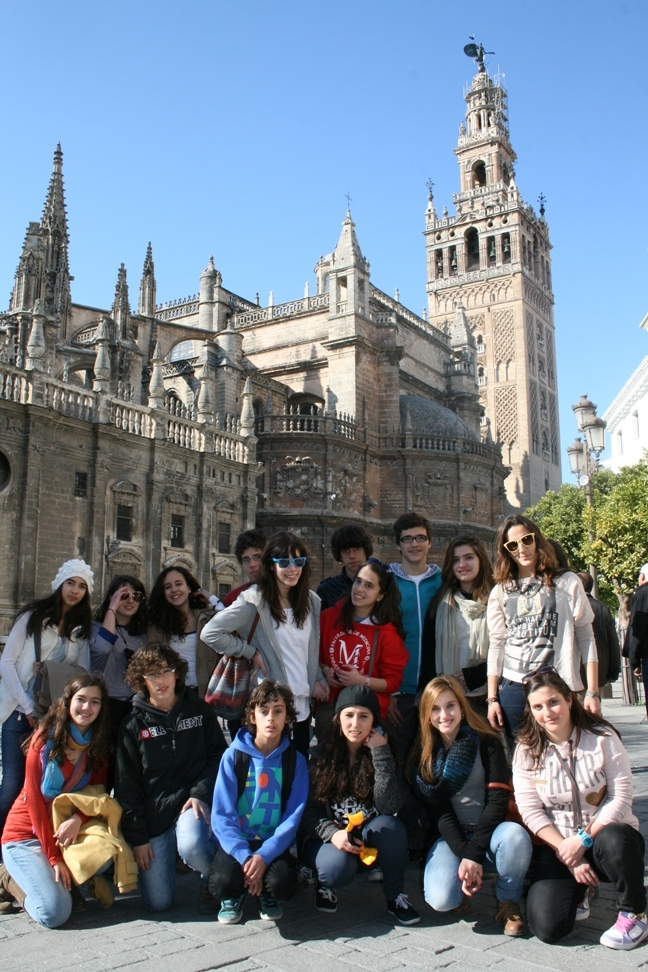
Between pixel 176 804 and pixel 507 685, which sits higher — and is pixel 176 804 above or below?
below

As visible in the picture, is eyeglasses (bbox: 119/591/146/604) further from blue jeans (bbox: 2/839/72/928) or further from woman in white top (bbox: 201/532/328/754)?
blue jeans (bbox: 2/839/72/928)

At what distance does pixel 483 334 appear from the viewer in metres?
61.0

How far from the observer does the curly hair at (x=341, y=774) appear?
4980 mm

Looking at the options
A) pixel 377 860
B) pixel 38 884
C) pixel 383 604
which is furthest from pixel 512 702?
pixel 38 884

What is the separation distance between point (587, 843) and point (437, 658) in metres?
1.72

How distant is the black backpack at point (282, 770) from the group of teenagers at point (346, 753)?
1 centimetres

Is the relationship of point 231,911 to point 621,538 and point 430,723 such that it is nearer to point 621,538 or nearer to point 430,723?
point 430,723

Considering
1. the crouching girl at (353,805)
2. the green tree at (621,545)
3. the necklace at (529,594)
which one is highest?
the green tree at (621,545)

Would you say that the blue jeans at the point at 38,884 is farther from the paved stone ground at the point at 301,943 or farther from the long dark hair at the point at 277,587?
the long dark hair at the point at 277,587

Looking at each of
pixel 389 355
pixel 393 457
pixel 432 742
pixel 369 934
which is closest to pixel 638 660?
pixel 432 742

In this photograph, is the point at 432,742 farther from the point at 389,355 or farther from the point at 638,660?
the point at 389,355

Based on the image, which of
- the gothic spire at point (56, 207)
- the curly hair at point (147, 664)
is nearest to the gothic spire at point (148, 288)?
the gothic spire at point (56, 207)

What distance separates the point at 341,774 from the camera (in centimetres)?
501

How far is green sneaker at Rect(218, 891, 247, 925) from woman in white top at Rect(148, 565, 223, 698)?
1.83m
